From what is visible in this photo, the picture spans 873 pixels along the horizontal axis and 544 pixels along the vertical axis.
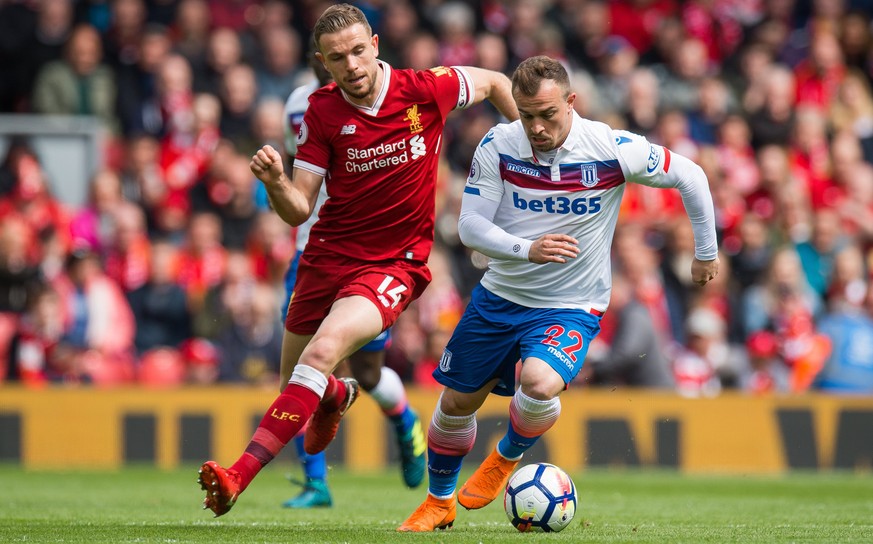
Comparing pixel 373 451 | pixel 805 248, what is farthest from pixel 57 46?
pixel 805 248

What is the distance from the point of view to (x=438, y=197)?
15.3 meters

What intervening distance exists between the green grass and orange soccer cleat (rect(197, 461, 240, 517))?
20 cm

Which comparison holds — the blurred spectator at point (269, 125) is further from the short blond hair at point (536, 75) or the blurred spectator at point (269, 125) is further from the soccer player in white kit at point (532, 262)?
the short blond hair at point (536, 75)

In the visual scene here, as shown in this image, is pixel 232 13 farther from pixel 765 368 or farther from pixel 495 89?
pixel 495 89

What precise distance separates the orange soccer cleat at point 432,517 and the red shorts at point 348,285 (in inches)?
41.2

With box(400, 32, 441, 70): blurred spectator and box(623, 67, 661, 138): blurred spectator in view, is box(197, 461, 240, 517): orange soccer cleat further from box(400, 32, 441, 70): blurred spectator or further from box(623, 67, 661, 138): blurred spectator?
box(623, 67, 661, 138): blurred spectator

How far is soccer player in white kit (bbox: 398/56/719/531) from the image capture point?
769cm

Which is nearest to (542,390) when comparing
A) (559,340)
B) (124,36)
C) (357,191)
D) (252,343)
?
(559,340)

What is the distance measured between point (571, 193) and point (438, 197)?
7458 mm

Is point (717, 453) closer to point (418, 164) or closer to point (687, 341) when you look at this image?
point (687, 341)

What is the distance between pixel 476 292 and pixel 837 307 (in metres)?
7.86

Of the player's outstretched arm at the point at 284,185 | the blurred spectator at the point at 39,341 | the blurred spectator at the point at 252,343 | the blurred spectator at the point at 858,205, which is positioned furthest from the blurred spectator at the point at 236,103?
A: the player's outstretched arm at the point at 284,185

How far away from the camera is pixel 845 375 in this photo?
14.9 meters

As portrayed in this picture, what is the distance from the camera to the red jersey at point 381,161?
310 inches
